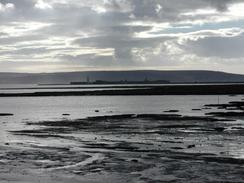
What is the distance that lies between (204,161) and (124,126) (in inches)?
879

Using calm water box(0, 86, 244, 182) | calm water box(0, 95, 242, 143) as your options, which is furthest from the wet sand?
calm water box(0, 95, 242, 143)

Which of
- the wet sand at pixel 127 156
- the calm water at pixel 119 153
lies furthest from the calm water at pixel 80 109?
the wet sand at pixel 127 156

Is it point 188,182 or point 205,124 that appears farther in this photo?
point 205,124

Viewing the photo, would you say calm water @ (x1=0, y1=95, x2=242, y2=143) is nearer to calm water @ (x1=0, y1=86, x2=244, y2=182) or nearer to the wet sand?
calm water @ (x1=0, y1=86, x2=244, y2=182)

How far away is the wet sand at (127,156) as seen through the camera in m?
20.0

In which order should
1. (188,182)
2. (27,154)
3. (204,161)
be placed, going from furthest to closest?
(27,154), (204,161), (188,182)

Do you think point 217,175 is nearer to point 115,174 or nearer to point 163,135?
point 115,174

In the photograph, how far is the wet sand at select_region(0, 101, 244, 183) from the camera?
65.6ft

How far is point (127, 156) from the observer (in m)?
25.4

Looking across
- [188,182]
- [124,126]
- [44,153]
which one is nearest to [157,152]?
[44,153]

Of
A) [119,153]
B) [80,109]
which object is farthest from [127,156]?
[80,109]

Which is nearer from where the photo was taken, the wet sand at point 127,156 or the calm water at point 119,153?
the wet sand at point 127,156

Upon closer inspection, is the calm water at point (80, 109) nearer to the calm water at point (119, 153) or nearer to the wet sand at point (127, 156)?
the calm water at point (119, 153)

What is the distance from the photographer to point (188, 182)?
60.8ft
